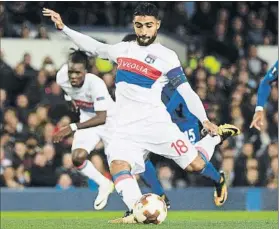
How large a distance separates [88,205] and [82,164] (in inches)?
89.0

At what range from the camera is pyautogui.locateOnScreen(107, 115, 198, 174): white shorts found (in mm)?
11656

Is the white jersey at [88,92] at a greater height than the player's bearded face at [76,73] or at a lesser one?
lesser

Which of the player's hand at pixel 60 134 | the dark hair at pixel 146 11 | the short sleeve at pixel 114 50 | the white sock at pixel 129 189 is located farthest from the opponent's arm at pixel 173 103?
the white sock at pixel 129 189

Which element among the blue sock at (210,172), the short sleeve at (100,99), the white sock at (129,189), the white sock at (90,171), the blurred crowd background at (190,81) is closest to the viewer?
the white sock at (129,189)

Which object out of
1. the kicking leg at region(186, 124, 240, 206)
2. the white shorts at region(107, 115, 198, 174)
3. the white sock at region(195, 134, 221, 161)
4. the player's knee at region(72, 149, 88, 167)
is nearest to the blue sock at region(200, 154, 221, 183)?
the kicking leg at region(186, 124, 240, 206)

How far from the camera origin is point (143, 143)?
38.8ft

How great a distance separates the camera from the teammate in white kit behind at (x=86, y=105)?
14602 mm

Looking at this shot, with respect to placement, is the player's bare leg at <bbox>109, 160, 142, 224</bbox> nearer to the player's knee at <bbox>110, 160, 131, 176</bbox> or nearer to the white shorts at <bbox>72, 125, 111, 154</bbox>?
the player's knee at <bbox>110, 160, 131, 176</bbox>

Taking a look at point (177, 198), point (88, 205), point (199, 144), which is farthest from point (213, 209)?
point (199, 144)

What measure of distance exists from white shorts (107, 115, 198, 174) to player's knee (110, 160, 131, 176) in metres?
0.05

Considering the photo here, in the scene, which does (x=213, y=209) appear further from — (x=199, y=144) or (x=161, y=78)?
(x=161, y=78)

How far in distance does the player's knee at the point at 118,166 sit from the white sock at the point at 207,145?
181cm

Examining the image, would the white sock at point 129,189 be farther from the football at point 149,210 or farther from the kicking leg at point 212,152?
the kicking leg at point 212,152

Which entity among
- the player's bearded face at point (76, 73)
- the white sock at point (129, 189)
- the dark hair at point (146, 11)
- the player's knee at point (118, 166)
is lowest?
the player's bearded face at point (76, 73)
